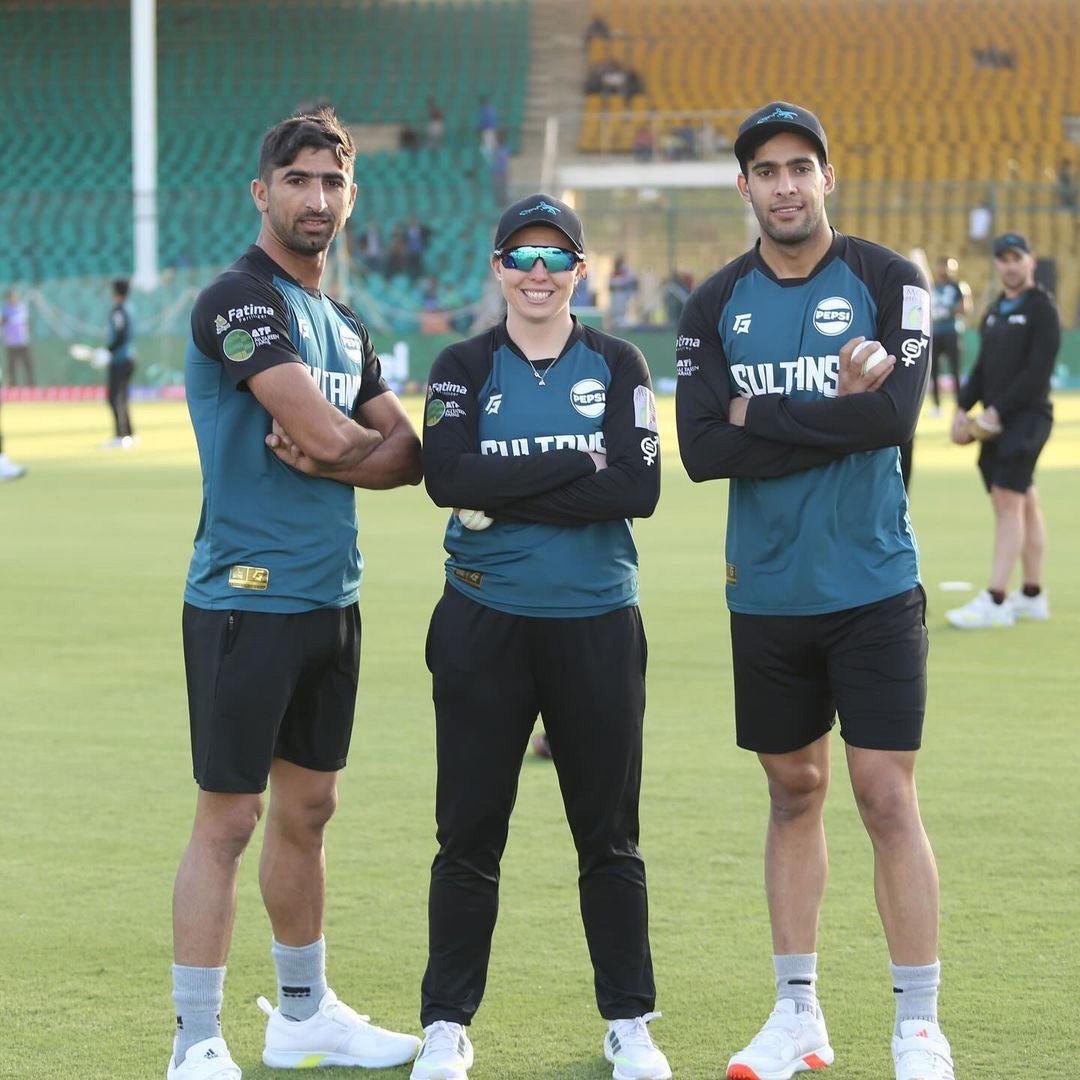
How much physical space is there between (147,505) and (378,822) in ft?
32.5

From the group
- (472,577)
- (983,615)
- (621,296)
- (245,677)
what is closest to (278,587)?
(245,677)

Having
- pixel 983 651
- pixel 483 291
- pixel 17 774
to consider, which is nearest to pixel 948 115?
pixel 483 291

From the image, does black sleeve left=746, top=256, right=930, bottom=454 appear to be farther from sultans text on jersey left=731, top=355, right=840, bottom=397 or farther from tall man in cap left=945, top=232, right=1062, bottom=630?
tall man in cap left=945, top=232, right=1062, bottom=630

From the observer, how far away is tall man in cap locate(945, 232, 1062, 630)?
986 cm

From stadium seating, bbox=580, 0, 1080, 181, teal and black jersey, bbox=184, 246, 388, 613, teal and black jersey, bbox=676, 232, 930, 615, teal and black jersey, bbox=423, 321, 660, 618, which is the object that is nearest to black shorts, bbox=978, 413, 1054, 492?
teal and black jersey, bbox=676, 232, 930, 615

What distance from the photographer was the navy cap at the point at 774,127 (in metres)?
4.22

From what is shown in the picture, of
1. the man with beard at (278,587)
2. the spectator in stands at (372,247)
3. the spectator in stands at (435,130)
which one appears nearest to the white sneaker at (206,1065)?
the man with beard at (278,587)

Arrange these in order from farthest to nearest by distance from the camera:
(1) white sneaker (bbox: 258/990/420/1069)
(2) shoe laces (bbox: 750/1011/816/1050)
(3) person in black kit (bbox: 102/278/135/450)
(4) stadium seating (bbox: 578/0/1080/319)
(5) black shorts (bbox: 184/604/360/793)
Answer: (4) stadium seating (bbox: 578/0/1080/319) < (3) person in black kit (bbox: 102/278/135/450) < (1) white sneaker (bbox: 258/990/420/1069) < (2) shoe laces (bbox: 750/1011/816/1050) < (5) black shorts (bbox: 184/604/360/793)

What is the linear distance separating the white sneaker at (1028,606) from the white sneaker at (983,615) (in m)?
0.14

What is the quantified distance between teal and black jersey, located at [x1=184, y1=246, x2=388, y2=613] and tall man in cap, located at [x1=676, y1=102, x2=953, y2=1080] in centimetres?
92

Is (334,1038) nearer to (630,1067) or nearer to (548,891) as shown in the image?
(630,1067)

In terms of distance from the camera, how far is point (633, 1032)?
4172 millimetres

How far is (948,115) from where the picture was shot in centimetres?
3984

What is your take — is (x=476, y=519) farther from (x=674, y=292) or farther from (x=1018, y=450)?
(x=674, y=292)
